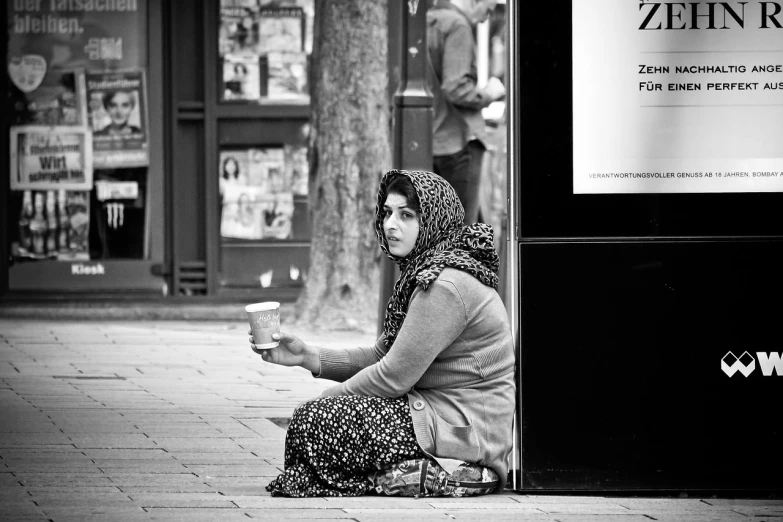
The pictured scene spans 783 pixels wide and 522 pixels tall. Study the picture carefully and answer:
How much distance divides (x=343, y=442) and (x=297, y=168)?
711 centimetres

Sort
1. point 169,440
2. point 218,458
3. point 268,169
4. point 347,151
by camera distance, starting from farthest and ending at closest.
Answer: point 268,169 < point 347,151 < point 169,440 < point 218,458

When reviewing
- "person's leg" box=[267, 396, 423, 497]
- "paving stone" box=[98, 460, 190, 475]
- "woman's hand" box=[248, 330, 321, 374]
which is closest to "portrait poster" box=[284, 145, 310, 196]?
"paving stone" box=[98, 460, 190, 475]

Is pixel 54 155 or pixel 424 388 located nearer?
pixel 424 388

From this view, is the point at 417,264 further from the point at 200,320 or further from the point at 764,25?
the point at 200,320

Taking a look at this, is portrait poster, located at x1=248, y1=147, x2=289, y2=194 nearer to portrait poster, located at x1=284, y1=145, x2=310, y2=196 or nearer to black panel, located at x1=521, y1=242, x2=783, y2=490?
portrait poster, located at x1=284, y1=145, x2=310, y2=196

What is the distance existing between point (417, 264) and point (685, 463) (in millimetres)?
1194

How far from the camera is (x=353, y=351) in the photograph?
529 cm

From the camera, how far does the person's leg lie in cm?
494

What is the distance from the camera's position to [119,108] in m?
11.7

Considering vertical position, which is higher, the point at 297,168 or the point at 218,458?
the point at 297,168

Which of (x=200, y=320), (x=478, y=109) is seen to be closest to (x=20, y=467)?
(x=478, y=109)

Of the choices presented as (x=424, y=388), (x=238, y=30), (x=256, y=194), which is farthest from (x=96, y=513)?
(x=238, y=30)

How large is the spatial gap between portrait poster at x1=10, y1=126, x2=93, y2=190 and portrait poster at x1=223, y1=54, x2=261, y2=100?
1.25 m

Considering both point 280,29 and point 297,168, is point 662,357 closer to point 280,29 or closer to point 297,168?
point 297,168
